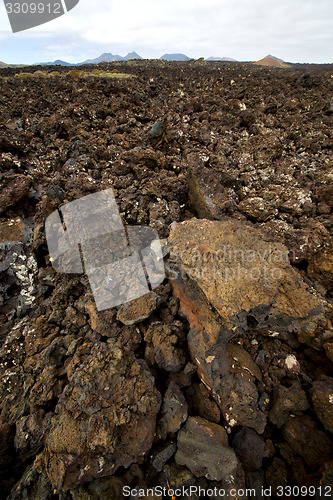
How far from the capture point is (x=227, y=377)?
144 cm

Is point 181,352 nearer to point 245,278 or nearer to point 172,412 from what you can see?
point 172,412

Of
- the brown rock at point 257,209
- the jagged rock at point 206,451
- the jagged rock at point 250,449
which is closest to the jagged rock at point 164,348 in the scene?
the jagged rock at point 206,451

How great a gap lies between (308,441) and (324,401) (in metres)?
0.27

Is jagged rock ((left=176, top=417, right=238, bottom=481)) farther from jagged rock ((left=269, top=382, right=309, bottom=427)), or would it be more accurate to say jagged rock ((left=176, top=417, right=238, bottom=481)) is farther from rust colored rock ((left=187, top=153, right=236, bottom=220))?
rust colored rock ((left=187, top=153, right=236, bottom=220))

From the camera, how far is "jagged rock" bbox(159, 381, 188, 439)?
1.37 metres

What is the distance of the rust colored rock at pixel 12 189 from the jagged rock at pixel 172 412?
2.61 metres

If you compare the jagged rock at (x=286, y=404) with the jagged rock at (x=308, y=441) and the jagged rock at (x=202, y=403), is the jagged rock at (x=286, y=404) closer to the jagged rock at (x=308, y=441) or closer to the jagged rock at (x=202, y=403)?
the jagged rock at (x=308, y=441)

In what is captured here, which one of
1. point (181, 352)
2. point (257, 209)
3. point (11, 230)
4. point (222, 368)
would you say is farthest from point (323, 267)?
point (11, 230)

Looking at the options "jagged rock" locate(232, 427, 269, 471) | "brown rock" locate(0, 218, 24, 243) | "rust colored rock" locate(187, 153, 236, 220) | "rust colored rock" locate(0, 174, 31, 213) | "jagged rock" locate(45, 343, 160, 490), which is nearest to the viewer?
"jagged rock" locate(45, 343, 160, 490)

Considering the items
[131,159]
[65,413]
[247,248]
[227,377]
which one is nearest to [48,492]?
[65,413]

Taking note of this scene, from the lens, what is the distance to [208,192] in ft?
7.33

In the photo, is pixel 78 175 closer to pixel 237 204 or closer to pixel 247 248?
pixel 237 204

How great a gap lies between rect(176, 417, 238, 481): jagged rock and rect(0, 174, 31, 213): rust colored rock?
9.26 ft

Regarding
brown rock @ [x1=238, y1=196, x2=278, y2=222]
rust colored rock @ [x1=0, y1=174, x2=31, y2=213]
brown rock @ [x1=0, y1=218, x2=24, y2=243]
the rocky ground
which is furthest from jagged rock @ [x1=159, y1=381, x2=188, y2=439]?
rust colored rock @ [x1=0, y1=174, x2=31, y2=213]
